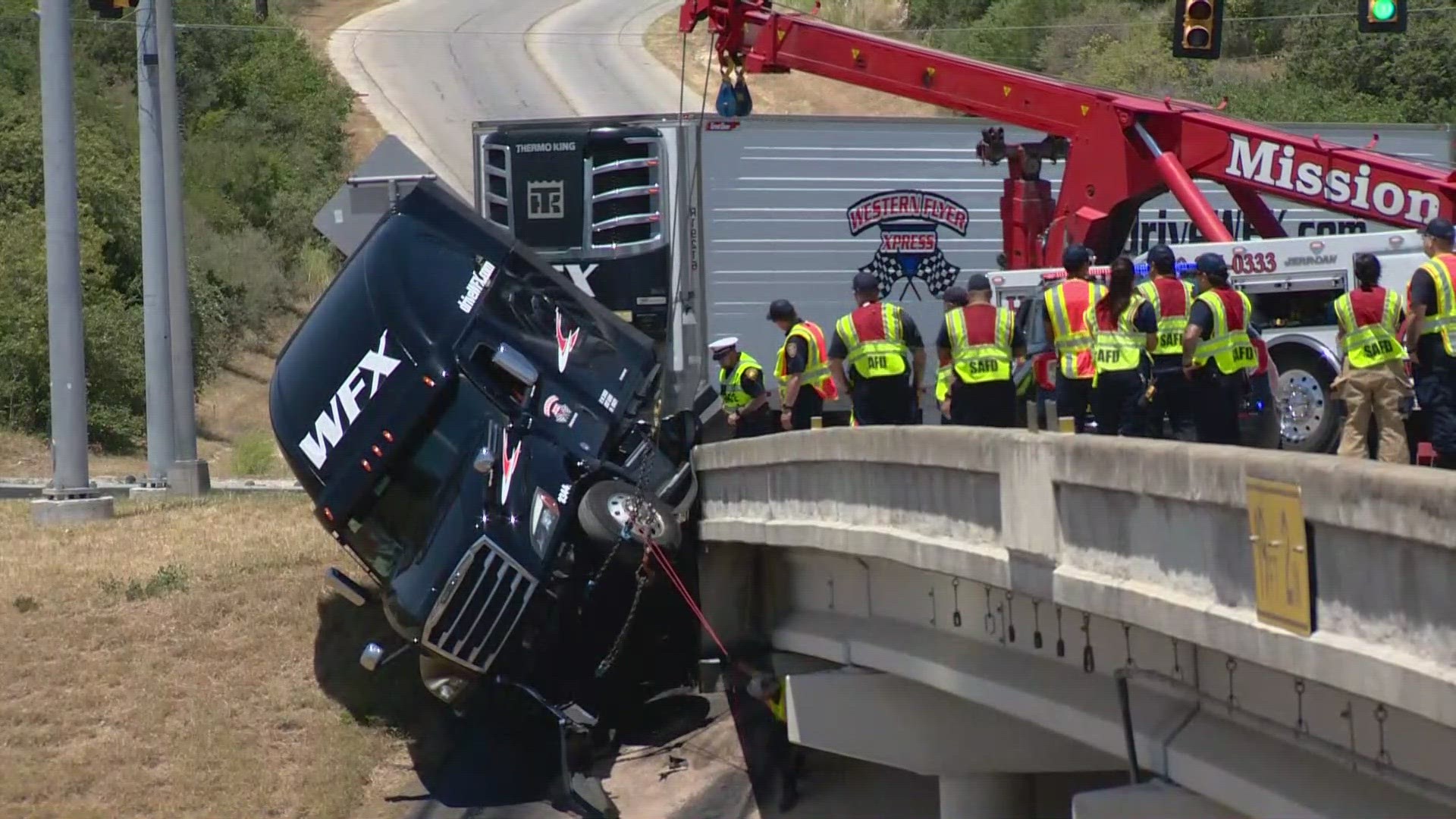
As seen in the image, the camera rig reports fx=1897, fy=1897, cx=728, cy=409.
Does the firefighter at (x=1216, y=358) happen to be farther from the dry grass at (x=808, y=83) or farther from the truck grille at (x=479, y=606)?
the dry grass at (x=808, y=83)

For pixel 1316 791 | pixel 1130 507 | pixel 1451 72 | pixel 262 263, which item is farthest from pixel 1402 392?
pixel 262 263

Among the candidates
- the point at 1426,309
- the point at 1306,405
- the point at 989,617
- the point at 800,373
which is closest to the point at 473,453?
the point at 800,373

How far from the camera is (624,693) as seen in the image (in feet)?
37.8

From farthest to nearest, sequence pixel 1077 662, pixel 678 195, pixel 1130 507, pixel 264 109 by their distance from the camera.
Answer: pixel 264 109 < pixel 678 195 < pixel 1077 662 < pixel 1130 507

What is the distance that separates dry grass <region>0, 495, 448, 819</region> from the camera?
10.8m

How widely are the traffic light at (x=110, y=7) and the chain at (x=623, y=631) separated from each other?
805cm

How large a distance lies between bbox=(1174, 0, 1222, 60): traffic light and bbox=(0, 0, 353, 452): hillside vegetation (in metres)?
19.7

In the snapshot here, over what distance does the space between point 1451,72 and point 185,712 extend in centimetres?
3085

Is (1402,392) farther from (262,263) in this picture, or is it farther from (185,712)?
(262,263)

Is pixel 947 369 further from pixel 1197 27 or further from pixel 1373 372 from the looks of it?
pixel 1197 27

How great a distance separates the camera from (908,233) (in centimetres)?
1709

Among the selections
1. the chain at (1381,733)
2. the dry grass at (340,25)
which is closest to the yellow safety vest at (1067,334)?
the chain at (1381,733)

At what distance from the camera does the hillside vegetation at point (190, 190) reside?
30.8 meters

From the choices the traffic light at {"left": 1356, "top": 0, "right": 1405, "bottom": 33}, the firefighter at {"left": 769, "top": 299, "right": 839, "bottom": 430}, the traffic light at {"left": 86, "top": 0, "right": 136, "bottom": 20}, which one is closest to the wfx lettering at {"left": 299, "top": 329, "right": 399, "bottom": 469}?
the firefighter at {"left": 769, "top": 299, "right": 839, "bottom": 430}
